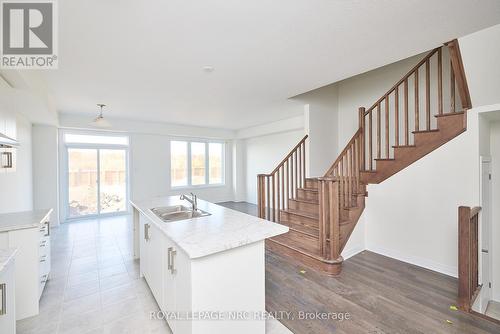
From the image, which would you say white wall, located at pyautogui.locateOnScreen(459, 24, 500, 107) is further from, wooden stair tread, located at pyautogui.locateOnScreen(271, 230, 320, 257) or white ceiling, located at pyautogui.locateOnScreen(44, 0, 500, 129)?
wooden stair tread, located at pyautogui.locateOnScreen(271, 230, 320, 257)

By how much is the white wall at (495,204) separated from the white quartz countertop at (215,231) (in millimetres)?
3255

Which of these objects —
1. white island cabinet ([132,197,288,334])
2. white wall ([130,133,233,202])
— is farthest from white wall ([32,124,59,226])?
white island cabinet ([132,197,288,334])

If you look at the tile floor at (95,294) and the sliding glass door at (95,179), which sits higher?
the sliding glass door at (95,179)

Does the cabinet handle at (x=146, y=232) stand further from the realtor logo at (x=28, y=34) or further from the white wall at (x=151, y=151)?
the white wall at (x=151, y=151)

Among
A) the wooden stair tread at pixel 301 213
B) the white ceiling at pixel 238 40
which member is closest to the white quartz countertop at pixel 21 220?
the white ceiling at pixel 238 40

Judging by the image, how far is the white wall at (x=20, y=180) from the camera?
316 centimetres

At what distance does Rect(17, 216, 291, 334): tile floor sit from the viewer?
2020 millimetres

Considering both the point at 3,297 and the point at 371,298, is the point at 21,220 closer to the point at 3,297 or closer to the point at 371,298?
the point at 3,297

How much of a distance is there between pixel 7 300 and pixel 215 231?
4.95 feet

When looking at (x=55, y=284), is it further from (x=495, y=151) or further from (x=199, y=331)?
(x=495, y=151)

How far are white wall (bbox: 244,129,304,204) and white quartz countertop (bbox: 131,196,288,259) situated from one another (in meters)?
4.59

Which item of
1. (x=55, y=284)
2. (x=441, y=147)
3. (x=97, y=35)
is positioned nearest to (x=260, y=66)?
(x=97, y=35)

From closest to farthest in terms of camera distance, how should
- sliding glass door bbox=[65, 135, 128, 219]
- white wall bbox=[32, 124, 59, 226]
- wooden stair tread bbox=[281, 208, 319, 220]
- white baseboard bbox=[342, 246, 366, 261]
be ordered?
1. white baseboard bbox=[342, 246, 366, 261]
2. wooden stair tread bbox=[281, 208, 319, 220]
3. white wall bbox=[32, 124, 59, 226]
4. sliding glass door bbox=[65, 135, 128, 219]

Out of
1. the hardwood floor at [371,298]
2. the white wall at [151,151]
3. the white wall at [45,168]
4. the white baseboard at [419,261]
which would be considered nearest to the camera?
the hardwood floor at [371,298]
